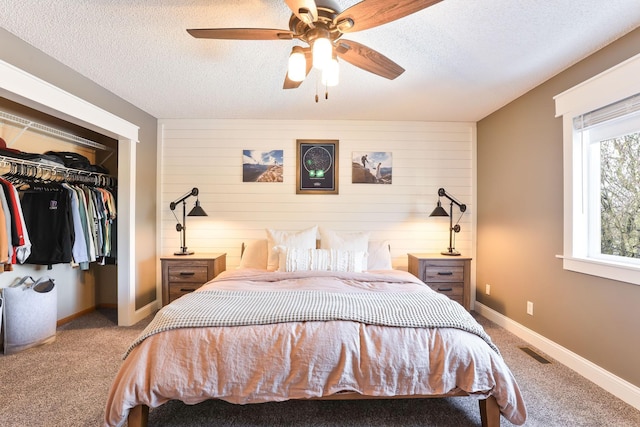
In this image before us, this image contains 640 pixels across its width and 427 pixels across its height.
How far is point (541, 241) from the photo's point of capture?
2623 millimetres

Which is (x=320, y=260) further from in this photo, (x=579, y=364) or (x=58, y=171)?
(x=58, y=171)

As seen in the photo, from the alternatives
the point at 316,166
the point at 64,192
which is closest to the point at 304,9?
the point at 316,166

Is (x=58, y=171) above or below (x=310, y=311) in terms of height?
above

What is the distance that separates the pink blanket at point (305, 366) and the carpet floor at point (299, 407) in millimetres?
319

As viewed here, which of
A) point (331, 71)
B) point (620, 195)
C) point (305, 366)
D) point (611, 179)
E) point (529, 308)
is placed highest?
point (331, 71)

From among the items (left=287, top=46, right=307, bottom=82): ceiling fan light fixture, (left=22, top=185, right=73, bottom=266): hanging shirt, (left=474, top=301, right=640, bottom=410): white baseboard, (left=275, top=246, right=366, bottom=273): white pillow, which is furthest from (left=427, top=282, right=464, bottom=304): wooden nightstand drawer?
(left=22, top=185, right=73, bottom=266): hanging shirt

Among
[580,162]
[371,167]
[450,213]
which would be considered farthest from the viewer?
[371,167]

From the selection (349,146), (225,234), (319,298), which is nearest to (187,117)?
(225,234)

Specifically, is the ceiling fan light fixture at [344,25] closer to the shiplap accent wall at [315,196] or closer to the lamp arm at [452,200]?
the shiplap accent wall at [315,196]

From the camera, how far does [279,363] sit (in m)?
1.47

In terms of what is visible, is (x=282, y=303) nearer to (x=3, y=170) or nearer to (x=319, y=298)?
(x=319, y=298)

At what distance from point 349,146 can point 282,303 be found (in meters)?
2.40

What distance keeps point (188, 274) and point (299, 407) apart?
77.2 inches

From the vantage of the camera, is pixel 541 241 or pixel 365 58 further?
pixel 541 241
